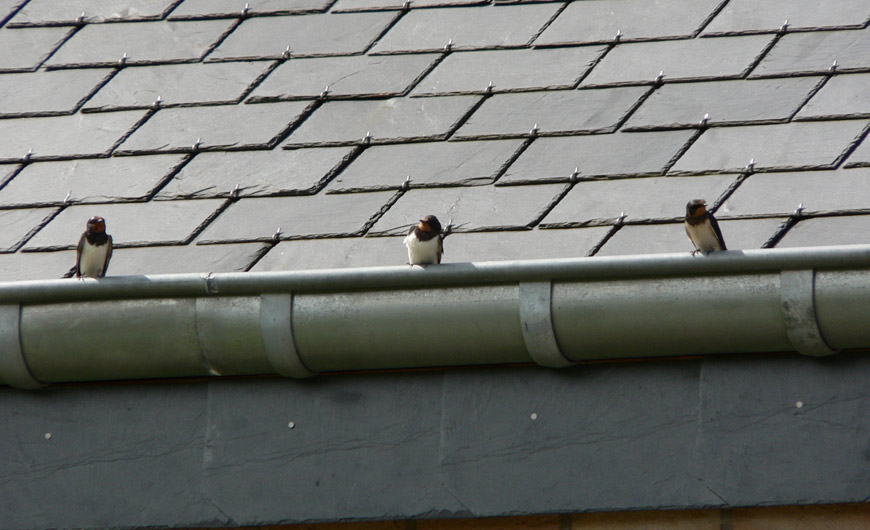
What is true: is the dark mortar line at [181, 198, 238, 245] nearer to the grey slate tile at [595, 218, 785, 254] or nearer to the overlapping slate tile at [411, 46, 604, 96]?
the overlapping slate tile at [411, 46, 604, 96]

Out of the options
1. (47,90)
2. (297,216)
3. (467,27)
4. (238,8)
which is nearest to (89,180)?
(47,90)

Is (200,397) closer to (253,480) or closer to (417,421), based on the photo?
(253,480)

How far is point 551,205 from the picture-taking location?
3.92m

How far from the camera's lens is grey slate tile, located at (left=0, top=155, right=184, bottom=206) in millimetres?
4309

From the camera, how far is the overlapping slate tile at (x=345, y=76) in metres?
4.59

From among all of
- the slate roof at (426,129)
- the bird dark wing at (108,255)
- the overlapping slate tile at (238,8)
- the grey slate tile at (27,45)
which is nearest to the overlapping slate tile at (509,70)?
the slate roof at (426,129)

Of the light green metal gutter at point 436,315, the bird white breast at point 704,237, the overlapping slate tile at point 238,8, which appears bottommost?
the light green metal gutter at point 436,315

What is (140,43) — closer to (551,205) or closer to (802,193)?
(551,205)

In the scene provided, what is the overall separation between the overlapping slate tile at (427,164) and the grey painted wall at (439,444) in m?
0.79

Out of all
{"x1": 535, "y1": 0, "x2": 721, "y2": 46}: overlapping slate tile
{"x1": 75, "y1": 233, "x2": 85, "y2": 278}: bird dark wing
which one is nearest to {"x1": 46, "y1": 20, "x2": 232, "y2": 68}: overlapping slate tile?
{"x1": 75, "y1": 233, "x2": 85, "y2": 278}: bird dark wing

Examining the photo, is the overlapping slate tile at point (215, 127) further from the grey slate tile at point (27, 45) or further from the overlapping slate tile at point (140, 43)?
the grey slate tile at point (27, 45)

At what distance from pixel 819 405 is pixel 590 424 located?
0.59 m

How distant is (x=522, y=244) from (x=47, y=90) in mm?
2121

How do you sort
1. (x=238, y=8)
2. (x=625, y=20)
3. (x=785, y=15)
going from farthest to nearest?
(x=238, y=8) → (x=625, y=20) → (x=785, y=15)
